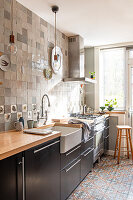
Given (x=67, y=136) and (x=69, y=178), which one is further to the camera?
(x=69, y=178)

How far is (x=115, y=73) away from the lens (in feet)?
15.0

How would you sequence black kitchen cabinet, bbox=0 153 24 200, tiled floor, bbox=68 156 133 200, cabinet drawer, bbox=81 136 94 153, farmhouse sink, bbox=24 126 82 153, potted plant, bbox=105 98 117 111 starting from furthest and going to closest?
1. potted plant, bbox=105 98 117 111
2. cabinet drawer, bbox=81 136 94 153
3. tiled floor, bbox=68 156 133 200
4. farmhouse sink, bbox=24 126 82 153
5. black kitchen cabinet, bbox=0 153 24 200

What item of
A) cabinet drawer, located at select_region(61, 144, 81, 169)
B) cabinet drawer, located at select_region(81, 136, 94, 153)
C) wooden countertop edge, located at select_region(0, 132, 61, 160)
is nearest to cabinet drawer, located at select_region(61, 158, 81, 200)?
cabinet drawer, located at select_region(61, 144, 81, 169)

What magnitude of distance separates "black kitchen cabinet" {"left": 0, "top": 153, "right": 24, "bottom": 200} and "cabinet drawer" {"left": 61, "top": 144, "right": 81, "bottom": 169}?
0.75 meters

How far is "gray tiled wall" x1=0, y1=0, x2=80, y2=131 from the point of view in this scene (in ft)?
7.20

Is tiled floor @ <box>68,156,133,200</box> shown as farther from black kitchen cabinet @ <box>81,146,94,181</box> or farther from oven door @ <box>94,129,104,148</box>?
oven door @ <box>94,129,104,148</box>

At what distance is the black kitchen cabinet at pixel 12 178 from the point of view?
4.36ft

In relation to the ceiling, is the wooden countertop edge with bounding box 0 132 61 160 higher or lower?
lower

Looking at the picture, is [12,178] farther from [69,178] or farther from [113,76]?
[113,76]

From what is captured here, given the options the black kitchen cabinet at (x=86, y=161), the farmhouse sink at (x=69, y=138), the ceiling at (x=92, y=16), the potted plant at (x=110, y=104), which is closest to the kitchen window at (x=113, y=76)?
the potted plant at (x=110, y=104)

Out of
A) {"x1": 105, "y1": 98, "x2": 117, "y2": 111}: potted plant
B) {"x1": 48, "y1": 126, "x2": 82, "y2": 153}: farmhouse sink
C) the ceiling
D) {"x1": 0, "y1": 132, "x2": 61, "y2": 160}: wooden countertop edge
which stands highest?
the ceiling

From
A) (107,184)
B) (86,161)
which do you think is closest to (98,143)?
(86,161)

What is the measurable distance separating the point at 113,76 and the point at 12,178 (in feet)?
12.3

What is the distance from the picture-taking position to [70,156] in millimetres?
2377
